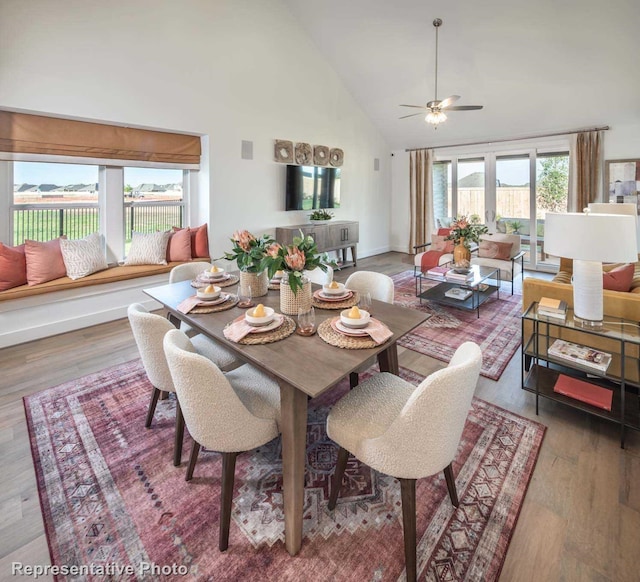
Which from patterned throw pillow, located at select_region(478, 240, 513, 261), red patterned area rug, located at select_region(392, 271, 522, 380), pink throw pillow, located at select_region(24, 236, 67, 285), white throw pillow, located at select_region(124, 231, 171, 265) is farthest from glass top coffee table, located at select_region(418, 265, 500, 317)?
pink throw pillow, located at select_region(24, 236, 67, 285)

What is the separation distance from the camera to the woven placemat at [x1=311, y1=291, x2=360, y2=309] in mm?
1989

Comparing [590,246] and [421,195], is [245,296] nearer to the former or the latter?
[590,246]

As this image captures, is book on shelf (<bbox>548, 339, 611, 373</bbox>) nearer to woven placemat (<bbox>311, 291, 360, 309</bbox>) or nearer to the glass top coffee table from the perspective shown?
woven placemat (<bbox>311, 291, 360, 309</bbox>)

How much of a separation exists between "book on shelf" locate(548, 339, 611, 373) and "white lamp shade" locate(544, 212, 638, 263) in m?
0.60

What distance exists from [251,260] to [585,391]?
2.19 meters

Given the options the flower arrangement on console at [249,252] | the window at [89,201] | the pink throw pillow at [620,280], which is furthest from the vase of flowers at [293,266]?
the window at [89,201]

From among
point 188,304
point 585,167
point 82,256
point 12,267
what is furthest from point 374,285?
point 585,167

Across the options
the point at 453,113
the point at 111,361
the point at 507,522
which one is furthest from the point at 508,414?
the point at 453,113

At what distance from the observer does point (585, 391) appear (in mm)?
2166

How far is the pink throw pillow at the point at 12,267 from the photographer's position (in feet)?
10.5

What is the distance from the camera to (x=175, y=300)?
2156mm

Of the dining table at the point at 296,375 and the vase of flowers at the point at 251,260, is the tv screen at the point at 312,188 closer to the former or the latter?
the vase of flowers at the point at 251,260

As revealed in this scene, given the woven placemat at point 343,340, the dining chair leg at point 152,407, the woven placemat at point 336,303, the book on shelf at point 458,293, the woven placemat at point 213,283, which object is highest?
the woven placemat at point 213,283

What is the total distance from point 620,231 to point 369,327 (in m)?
1.55
